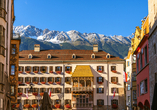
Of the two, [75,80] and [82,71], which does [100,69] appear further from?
[75,80]

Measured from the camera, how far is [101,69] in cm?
7481

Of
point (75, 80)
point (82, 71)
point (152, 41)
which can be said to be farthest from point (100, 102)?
point (152, 41)

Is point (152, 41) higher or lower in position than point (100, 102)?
higher

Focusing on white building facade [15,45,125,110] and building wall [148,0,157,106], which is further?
white building facade [15,45,125,110]

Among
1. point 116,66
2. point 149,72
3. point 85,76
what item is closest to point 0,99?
point 149,72

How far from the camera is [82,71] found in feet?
240

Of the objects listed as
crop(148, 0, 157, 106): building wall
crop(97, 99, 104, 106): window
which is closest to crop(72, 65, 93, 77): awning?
crop(97, 99, 104, 106): window

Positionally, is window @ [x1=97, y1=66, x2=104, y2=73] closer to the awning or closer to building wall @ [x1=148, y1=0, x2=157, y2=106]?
the awning

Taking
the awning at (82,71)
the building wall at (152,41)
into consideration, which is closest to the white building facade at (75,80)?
the awning at (82,71)

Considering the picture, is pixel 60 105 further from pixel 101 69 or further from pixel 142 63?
pixel 142 63

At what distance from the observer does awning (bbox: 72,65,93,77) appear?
235ft

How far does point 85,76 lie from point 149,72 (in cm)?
4146

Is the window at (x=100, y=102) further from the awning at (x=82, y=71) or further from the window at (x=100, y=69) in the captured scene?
the window at (x=100, y=69)

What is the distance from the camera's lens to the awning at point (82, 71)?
71562 mm
